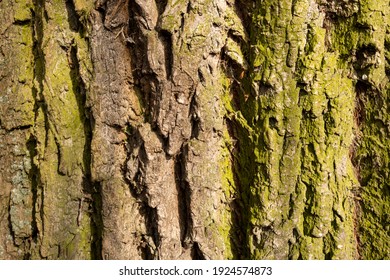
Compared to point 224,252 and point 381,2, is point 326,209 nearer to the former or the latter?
point 224,252

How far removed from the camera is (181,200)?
75.6 inches

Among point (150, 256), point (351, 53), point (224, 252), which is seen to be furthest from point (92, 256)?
point (351, 53)

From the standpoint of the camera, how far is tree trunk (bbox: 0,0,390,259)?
179cm

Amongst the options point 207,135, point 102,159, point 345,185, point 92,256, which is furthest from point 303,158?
point 92,256

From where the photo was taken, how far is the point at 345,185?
1.87m

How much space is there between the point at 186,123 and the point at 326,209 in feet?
2.39

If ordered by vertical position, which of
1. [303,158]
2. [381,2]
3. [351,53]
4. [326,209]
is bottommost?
[326,209]

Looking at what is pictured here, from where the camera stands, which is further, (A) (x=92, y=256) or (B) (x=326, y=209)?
(A) (x=92, y=256)

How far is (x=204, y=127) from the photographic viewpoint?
72.3 inches

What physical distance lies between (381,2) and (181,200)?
124 cm

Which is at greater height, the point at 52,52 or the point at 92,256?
the point at 52,52

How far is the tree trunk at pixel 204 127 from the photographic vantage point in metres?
1.79

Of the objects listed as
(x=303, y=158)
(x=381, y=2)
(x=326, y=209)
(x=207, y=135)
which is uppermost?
(x=381, y=2)

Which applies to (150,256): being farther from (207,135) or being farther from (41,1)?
(41,1)
